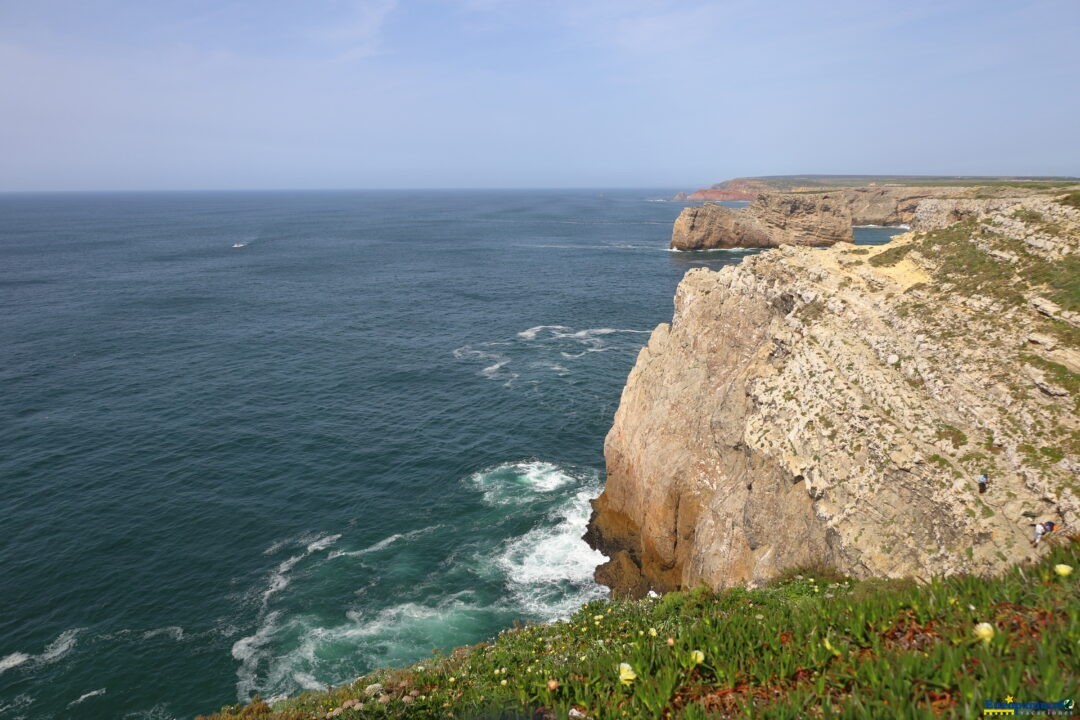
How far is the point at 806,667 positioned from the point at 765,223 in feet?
471

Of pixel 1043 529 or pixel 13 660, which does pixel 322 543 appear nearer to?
pixel 13 660

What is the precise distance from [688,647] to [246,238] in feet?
597

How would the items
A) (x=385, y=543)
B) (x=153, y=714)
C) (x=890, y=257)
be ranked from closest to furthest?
(x=153, y=714) → (x=890, y=257) → (x=385, y=543)

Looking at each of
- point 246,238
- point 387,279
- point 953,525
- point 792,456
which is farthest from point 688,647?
point 246,238

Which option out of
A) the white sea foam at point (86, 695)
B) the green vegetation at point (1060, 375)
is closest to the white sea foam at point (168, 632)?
the white sea foam at point (86, 695)

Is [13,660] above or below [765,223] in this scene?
→ below

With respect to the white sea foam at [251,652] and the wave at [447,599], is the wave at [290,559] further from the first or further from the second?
the white sea foam at [251,652]

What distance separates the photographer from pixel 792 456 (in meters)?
24.5

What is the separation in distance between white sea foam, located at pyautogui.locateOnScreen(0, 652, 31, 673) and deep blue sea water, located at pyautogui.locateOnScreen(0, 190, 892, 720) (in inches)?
4.1

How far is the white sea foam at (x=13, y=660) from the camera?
2552 centimetres

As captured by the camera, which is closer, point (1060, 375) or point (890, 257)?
point (1060, 375)

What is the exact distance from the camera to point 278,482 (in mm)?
39969

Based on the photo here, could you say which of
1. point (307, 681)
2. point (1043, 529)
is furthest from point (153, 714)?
point (1043, 529)

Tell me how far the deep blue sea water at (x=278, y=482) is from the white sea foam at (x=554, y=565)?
14 cm
